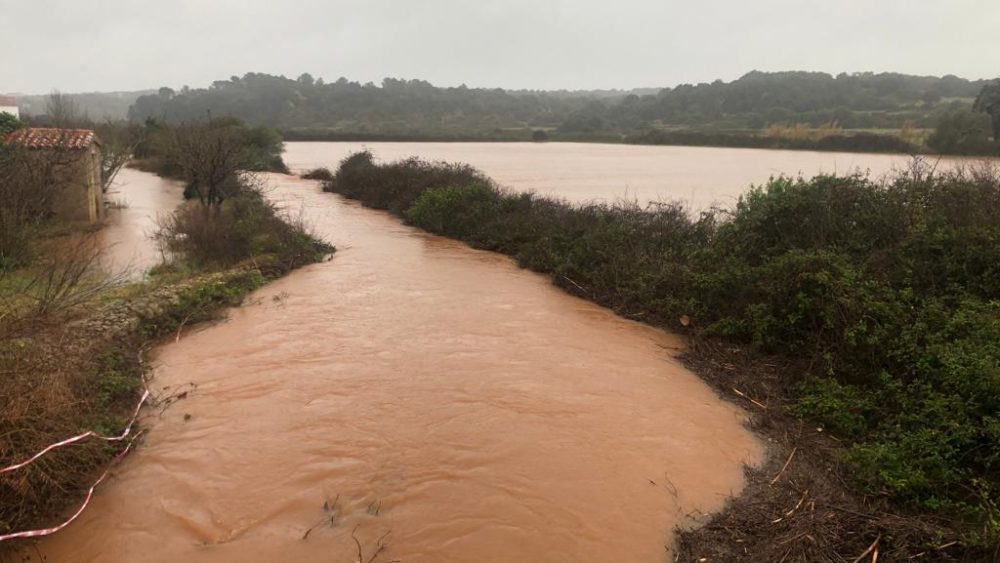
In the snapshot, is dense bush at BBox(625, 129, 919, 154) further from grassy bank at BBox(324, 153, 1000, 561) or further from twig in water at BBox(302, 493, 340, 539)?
twig in water at BBox(302, 493, 340, 539)

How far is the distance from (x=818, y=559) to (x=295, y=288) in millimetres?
10719

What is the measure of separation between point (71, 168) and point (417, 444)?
16518 millimetres

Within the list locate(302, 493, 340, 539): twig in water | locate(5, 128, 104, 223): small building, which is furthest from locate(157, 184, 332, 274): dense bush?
locate(302, 493, 340, 539): twig in water

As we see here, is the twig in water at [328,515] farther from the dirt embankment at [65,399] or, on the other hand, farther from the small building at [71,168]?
the small building at [71,168]

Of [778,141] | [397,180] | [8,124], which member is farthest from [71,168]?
[778,141]

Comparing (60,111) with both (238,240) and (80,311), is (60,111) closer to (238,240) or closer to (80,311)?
(238,240)

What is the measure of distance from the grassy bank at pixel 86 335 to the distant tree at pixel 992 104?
141 feet

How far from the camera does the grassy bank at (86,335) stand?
515 centimetres

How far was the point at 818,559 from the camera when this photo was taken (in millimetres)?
4855

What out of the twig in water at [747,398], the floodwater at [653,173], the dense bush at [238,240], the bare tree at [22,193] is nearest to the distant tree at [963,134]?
the floodwater at [653,173]

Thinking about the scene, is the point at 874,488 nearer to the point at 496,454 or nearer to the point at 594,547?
the point at 594,547

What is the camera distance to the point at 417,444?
22.2 feet

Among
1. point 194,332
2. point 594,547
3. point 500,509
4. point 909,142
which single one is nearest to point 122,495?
point 500,509

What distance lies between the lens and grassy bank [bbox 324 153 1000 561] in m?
5.35
